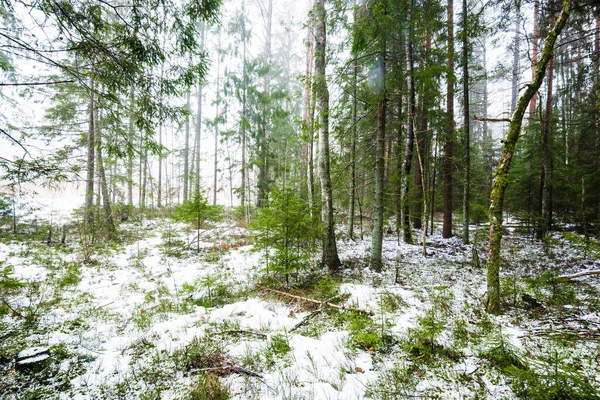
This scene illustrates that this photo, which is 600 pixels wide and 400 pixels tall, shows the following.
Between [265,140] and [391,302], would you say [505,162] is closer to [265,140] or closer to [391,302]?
[391,302]

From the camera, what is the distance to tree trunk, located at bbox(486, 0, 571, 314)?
11.3 ft

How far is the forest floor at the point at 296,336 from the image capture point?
2531 mm

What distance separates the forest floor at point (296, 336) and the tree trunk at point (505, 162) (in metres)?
0.59

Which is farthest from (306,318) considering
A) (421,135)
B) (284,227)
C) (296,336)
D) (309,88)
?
(421,135)

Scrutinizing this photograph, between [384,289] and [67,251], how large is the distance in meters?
11.3

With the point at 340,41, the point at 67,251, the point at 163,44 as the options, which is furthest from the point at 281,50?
the point at 67,251

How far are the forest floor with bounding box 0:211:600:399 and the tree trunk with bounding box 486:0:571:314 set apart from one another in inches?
23.2

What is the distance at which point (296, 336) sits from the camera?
3514 millimetres

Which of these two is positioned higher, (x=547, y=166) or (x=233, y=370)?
(x=547, y=166)

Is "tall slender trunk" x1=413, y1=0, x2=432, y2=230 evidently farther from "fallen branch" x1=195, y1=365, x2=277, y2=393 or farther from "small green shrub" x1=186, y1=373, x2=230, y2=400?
"small green shrub" x1=186, y1=373, x2=230, y2=400

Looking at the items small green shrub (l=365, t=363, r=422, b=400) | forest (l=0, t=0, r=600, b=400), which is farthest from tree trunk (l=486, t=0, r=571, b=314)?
small green shrub (l=365, t=363, r=422, b=400)

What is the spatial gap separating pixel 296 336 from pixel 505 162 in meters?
4.53

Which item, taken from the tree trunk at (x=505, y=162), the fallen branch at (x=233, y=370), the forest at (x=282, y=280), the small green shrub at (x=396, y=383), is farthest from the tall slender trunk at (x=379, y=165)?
the fallen branch at (x=233, y=370)

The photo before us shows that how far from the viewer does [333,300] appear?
4699 mm
